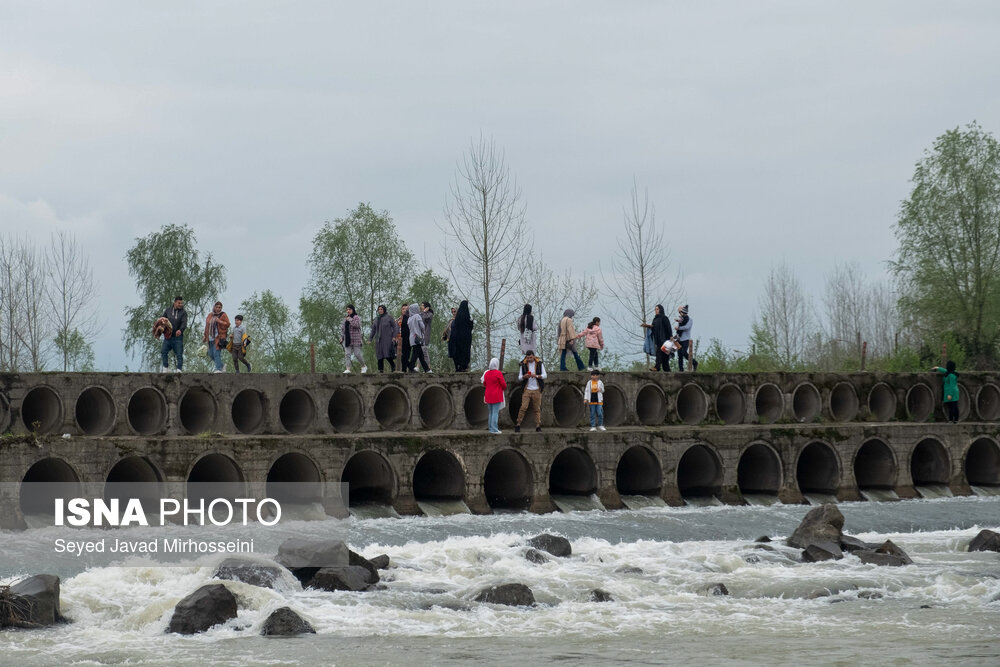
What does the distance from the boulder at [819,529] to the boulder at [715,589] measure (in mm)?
4903

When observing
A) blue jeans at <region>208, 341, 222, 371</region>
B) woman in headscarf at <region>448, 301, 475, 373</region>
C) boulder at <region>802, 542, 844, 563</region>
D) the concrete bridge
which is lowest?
boulder at <region>802, 542, 844, 563</region>

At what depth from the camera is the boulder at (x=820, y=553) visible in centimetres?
2339

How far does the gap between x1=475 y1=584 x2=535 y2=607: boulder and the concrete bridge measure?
950 centimetres

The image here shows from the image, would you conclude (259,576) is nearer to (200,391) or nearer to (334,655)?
(334,655)

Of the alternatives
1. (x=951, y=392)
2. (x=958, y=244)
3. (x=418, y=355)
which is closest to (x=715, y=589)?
(x=418, y=355)

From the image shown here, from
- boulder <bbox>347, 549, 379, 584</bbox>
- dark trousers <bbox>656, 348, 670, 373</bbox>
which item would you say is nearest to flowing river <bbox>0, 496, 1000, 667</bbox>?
boulder <bbox>347, 549, 379, 584</bbox>

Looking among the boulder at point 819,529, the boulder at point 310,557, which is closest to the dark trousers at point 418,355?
the boulder at point 819,529

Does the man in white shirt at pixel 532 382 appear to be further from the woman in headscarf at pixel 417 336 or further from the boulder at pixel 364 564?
the boulder at pixel 364 564

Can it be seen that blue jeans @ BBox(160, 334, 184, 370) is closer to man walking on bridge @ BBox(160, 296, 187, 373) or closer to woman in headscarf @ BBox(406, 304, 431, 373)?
man walking on bridge @ BBox(160, 296, 187, 373)

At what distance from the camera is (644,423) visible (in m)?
36.0

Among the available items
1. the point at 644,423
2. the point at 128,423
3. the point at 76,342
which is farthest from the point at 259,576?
the point at 76,342

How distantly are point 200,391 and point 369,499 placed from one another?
16.5 feet

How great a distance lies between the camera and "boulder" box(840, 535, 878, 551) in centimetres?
2445

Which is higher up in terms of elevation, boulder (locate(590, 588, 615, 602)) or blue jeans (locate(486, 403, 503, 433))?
blue jeans (locate(486, 403, 503, 433))
